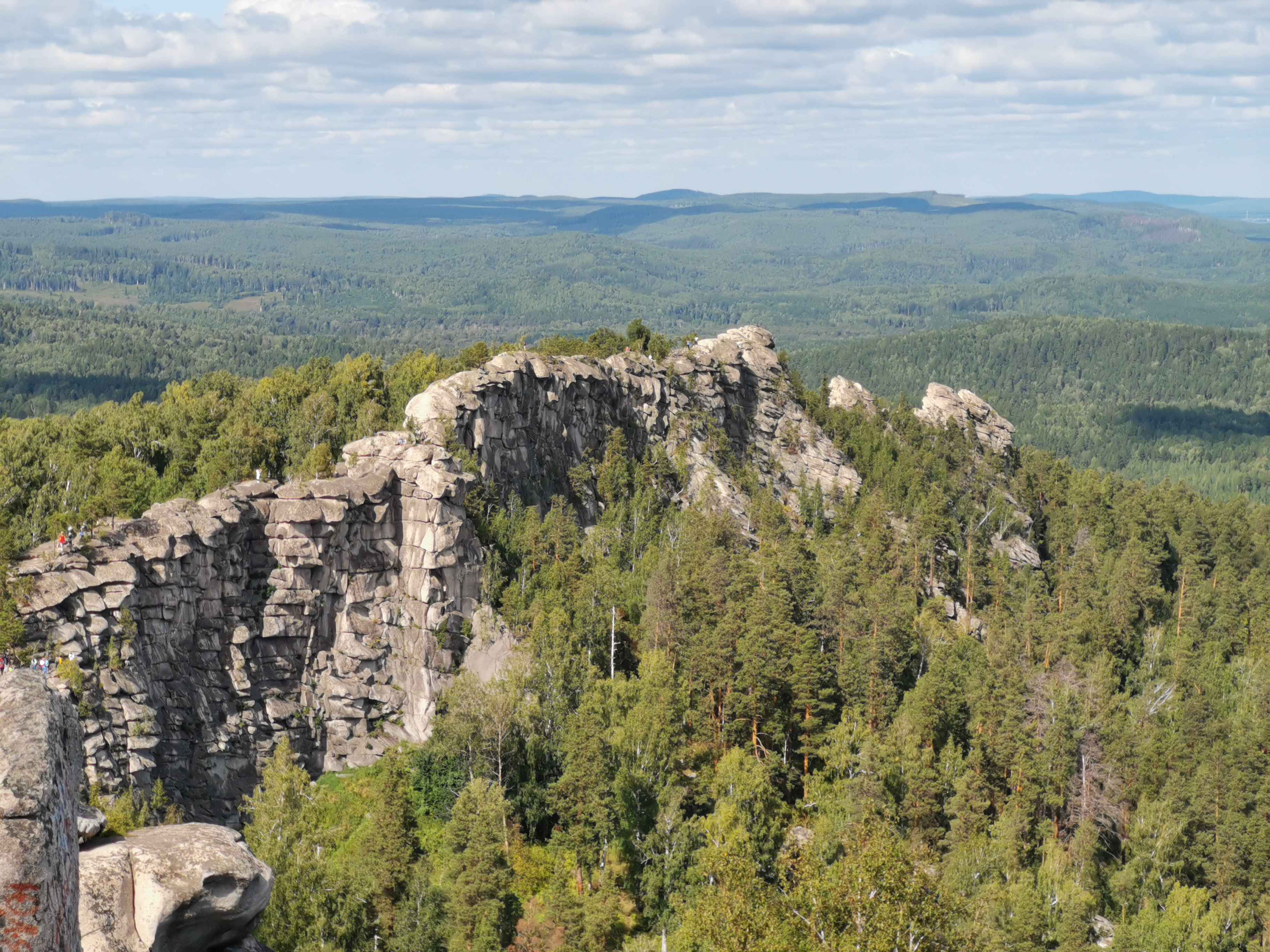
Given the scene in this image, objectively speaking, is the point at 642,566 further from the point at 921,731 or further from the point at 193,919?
the point at 193,919

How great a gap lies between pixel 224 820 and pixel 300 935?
18.0m

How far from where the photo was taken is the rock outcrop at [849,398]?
447ft

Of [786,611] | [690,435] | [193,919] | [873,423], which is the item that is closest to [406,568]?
[786,611]

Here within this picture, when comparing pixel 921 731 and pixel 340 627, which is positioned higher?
pixel 340 627

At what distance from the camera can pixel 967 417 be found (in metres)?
140

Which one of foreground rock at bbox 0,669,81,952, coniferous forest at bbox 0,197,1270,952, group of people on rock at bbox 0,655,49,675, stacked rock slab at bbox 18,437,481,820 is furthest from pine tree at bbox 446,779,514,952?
foreground rock at bbox 0,669,81,952

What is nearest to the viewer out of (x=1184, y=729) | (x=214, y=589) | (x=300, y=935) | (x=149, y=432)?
(x=300, y=935)

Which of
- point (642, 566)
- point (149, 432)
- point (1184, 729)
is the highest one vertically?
point (149, 432)

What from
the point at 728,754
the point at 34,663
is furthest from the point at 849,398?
the point at 34,663

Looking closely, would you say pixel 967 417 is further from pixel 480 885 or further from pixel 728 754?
pixel 480 885

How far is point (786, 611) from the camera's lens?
238ft

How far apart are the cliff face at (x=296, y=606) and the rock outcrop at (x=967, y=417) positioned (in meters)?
62.2

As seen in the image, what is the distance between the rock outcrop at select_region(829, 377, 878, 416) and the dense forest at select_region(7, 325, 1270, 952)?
3711 centimetres

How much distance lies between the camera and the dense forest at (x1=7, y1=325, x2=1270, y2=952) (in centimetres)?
5000
